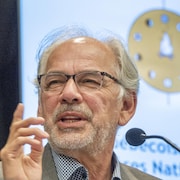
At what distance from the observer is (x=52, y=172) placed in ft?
4.93

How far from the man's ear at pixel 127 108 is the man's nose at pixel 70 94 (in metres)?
0.20

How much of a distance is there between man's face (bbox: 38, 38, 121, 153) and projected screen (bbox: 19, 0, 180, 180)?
1.78 ft

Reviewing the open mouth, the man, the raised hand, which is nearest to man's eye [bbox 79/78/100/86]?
the man

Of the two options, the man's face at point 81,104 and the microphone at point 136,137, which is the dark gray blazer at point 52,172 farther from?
the microphone at point 136,137

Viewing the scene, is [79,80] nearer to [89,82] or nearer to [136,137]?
[89,82]

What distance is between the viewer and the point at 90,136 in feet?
4.90

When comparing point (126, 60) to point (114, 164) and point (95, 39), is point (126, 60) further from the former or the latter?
point (114, 164)

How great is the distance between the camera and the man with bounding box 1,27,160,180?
58.7 inches

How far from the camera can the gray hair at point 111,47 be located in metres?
1.64

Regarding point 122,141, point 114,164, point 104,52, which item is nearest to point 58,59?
point 104,52

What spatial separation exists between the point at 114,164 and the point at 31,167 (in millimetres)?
409

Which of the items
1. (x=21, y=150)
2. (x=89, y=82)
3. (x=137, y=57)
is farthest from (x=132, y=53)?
(x=21, y=150)

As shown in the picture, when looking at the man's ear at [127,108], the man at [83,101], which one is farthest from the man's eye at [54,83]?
the man's ear at [127,108]

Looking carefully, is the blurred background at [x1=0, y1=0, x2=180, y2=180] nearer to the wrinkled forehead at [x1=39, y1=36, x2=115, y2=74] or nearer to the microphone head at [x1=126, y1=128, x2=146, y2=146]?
the wrinkled forehead at [x1=39, y1=36, x2=115, y2=74]
